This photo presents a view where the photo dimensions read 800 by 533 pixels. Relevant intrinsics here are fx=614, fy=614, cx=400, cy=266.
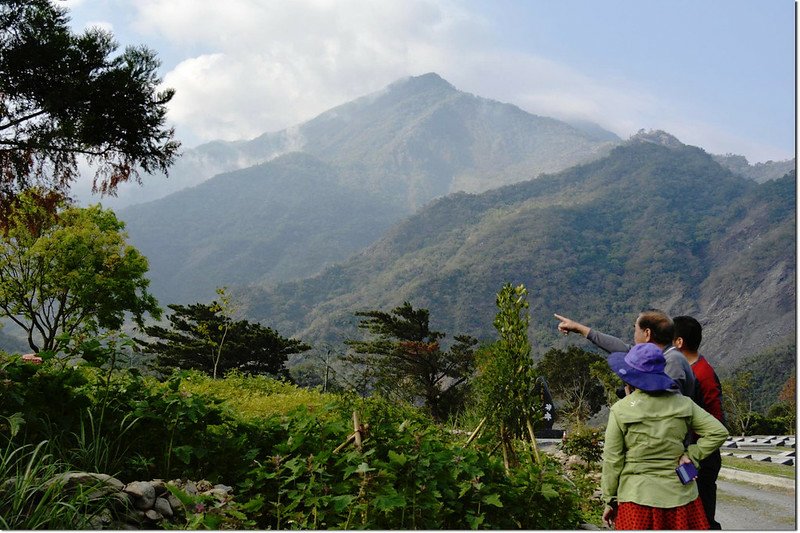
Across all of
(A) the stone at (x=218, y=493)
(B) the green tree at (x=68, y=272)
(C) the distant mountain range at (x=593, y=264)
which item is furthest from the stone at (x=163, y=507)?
(C) the distant mountain range at (x=593, y=264)

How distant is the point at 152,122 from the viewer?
930 cm

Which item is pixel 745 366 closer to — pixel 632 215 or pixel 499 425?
pixel 499 425

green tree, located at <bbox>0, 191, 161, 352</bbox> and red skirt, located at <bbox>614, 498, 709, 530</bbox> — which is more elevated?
green tree, located at <bbox>0, 191, 161, 352</bbox>

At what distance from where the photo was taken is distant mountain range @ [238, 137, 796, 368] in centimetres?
8838

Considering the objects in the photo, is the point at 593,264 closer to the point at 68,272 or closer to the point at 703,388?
the point at 68,272

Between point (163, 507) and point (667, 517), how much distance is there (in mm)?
2325

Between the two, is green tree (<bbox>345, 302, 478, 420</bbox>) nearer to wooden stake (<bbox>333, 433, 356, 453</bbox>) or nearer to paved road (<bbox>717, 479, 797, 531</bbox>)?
paved road (<bbox>717, 479, 797, 531</bbox>)

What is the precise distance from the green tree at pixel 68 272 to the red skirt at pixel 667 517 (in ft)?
65.7

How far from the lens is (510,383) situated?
516 centimetres

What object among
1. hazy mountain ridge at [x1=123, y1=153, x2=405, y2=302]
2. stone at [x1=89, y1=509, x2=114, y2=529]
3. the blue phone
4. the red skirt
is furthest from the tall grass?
hazy mountain ridge at [x1=123, y1=153, x2=405, y2=302]

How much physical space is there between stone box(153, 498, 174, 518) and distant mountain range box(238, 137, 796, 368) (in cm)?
7314

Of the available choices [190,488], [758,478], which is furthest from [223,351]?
[190,488]

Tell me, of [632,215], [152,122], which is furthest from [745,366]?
[632,215]

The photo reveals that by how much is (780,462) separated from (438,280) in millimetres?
85704
